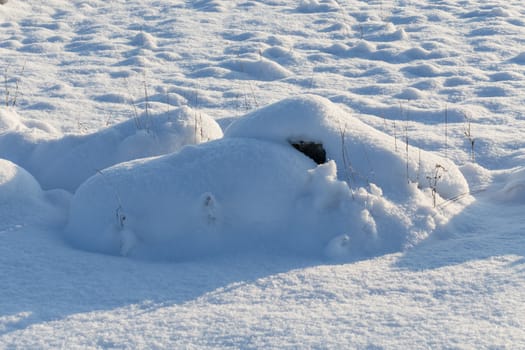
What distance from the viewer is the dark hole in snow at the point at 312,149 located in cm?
305

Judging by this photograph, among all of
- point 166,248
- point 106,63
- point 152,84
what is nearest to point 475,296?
point 166,248

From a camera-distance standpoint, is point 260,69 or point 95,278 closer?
point 95,278

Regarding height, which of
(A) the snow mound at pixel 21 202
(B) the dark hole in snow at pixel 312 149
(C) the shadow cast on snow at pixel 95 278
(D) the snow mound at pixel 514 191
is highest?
(B) the dark hole in snow at pixel 312 149

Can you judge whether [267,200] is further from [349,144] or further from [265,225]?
[349,144]

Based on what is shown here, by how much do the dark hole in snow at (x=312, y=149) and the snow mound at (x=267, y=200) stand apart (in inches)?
1.1

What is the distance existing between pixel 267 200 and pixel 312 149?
1.42 ft

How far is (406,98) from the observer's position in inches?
207

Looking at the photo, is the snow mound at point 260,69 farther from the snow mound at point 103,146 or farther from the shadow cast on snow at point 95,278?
the shadow cast on snow at point 95,278

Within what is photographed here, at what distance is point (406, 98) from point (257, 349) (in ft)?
12.3

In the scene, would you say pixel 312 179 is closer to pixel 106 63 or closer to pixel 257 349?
pixel 257 349

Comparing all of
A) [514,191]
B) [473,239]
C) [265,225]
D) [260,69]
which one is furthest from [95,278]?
[260,69]

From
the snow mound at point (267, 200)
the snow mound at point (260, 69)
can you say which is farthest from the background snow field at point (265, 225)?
the snow mound at point (260, 69)

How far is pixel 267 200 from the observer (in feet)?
9.18

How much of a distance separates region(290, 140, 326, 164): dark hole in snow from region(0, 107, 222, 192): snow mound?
0.79 m
